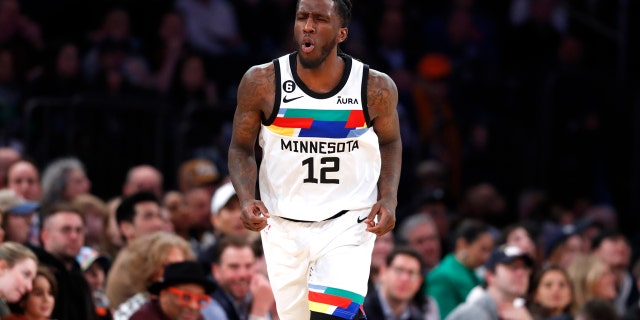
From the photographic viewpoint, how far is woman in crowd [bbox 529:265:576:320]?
1167 centimetres

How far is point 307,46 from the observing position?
7.26m

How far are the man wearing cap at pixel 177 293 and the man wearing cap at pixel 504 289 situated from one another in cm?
250

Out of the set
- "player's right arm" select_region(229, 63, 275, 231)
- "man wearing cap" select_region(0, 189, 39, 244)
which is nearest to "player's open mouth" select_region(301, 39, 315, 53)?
"player's right arm" select_region(229, 63, 275, 231)

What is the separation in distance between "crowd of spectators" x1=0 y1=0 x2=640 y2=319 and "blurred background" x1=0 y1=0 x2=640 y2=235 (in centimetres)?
2

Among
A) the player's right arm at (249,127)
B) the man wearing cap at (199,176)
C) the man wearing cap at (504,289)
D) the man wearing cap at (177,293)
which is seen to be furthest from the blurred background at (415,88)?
the player's right arm at (249,127)

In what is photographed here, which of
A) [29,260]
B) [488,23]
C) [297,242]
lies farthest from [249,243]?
[488,23]

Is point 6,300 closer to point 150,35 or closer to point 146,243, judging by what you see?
point 146,243

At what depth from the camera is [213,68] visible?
49.5 ft

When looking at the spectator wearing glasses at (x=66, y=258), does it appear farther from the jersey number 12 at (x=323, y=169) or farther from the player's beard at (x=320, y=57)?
the player's beard at (x=320, y=57)

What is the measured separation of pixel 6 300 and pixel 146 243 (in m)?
1.54

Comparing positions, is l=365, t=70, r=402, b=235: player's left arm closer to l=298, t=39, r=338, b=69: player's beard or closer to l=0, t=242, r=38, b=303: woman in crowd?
l=298, t=39, r=338, b=69: player's beard

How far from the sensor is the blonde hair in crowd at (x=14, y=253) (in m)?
8.34

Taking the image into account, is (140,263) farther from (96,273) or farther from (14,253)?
(14,253)

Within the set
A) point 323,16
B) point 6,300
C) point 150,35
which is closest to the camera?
point 323,16
